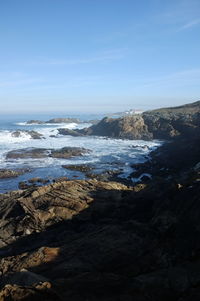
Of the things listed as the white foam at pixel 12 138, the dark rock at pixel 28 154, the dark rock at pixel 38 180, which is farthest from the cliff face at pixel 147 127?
the dark rock at pixel 38 180

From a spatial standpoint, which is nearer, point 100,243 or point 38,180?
point 100,243

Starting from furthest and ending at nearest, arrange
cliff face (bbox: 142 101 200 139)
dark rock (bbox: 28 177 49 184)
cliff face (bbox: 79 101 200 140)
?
cliff face (bbox: 79 101 200 140) → cliff face (bbox: 142 101 200 139) → dark rock (bbox: 28 177 49 184)

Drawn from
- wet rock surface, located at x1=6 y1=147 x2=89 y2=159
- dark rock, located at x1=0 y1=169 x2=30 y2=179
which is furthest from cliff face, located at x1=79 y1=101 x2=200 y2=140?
dark rock, located at x1=0 y1=169 x2=30 y2=179

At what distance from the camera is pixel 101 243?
38.8ft

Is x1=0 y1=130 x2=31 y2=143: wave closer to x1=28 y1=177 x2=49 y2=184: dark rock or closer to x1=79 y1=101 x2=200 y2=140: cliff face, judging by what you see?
x1=79 y1=101 x2=200 y2=140: cliff face

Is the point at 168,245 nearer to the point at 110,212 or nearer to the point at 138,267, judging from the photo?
the point at 138,267

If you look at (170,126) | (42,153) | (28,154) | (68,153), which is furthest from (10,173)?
(170,126)

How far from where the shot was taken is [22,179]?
3556 cm

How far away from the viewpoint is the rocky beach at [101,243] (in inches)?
310

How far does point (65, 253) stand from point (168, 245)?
3.82m

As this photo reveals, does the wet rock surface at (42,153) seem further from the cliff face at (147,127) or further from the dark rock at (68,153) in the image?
the cliff face at (147,127)

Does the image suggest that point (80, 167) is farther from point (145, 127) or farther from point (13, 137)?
point (145, 127)

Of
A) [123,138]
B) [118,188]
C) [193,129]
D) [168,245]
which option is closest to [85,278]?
[168,245]

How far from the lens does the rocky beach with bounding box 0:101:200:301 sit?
7867 mm
